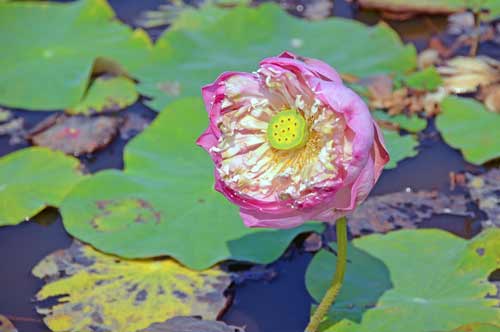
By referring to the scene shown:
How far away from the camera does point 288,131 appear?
4.87 ft

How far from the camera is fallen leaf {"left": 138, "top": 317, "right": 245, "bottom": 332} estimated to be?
178 cm

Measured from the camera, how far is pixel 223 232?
210 cm

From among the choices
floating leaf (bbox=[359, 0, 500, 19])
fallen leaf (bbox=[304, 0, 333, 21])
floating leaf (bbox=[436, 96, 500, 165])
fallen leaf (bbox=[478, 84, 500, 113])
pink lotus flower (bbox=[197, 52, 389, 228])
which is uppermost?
pink lotus flower (bbox=[197, 52, 389, 228])

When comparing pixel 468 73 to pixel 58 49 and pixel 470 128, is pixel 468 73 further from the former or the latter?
pixel 58 49

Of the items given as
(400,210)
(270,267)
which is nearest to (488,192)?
(400,210)

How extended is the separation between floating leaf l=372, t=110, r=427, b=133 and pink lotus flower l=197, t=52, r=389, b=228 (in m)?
1.02

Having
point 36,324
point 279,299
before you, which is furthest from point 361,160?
point 36,324

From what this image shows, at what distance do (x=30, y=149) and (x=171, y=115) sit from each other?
0.43 meters

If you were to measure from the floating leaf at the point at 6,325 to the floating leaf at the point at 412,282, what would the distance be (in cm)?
71

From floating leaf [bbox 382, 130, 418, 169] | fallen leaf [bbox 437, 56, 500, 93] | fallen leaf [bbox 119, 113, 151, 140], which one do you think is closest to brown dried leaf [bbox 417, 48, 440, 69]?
fallen leaf [bbox 437, 56, 500, 93]

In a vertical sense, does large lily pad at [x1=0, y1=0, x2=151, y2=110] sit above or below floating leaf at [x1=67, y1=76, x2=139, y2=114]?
above

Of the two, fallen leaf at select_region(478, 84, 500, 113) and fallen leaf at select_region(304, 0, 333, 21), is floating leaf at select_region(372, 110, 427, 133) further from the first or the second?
fallen leaf at select_region(304, 0, 333, 21)

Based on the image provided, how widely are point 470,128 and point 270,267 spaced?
2.63 ft

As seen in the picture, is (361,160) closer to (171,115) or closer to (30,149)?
(171,115)
